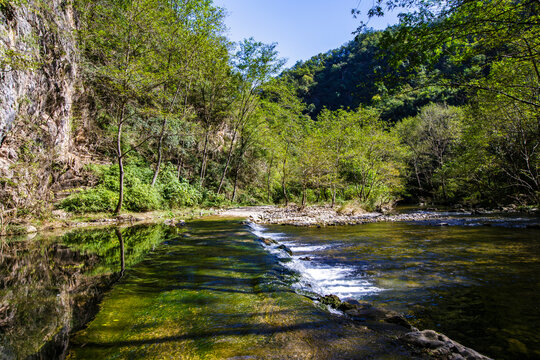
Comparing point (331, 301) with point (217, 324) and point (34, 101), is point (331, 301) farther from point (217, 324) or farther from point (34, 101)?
point (34, 101)

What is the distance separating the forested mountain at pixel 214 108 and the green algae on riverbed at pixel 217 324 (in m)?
4.50

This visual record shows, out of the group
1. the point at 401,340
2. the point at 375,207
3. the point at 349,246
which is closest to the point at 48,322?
the point at 401,340

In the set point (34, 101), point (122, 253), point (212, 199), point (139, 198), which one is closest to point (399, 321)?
point (122, 253)

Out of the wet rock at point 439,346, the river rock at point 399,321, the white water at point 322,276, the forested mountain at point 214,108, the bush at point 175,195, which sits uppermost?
the forested mountain at point 214,108

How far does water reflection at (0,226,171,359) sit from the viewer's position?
2307 mm

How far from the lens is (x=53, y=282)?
3.85m

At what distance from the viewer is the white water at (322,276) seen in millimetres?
4121

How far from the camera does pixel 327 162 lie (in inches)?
711

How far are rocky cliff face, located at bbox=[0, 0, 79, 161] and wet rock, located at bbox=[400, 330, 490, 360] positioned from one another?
1028cm

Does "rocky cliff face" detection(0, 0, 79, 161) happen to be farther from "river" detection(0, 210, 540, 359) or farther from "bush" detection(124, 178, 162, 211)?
"river" detection(0, 210, 540, 359)

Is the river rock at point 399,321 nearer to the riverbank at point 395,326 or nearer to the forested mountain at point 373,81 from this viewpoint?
the riverbank at point 395,326

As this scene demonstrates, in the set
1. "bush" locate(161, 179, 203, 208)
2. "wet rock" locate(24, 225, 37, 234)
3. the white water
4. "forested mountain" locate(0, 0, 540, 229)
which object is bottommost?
the white water

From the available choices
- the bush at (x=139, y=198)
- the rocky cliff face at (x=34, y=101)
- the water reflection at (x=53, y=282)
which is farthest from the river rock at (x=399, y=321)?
the bush at (x=139, y=198)

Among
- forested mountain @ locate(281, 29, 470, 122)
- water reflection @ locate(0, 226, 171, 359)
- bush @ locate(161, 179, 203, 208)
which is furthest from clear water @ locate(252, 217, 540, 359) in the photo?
bush @ locate(161, 179, 203, 208)
